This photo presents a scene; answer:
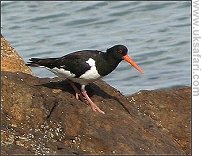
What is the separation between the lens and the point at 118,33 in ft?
56.6

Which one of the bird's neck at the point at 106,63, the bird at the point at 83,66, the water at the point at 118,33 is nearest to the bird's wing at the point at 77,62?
the bird at the point at 83,66

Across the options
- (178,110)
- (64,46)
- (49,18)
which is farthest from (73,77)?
(49,18)

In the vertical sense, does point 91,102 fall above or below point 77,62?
below

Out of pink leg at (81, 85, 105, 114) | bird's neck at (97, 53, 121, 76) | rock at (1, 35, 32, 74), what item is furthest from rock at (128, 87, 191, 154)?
rock at (1, 35, 32, 74)

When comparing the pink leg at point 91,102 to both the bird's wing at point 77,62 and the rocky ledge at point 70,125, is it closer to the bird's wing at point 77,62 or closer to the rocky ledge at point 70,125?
the rocky ledge at point 70,125

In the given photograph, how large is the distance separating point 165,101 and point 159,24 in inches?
373

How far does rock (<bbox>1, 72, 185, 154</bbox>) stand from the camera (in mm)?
6840

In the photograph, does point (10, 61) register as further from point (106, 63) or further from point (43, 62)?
point (106, 63)

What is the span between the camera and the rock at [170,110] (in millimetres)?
8320

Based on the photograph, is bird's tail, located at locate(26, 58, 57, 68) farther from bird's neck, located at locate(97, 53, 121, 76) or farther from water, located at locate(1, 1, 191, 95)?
water, located at locate(1, 1, 191, 95)

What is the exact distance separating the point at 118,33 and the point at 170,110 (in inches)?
348

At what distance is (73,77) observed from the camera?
26.5ft

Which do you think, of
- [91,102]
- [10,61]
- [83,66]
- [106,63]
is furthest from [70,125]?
[10,61]

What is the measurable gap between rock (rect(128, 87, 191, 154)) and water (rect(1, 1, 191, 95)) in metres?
3.83
